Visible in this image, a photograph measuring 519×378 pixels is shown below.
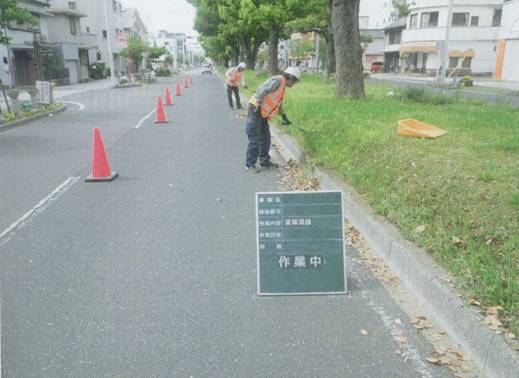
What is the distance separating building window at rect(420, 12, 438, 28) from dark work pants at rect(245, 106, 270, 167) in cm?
4487

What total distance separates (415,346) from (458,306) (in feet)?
1.23

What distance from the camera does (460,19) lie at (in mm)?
44281

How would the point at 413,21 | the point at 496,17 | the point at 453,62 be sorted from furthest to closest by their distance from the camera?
the point at 413,21 < the point at 453,62 < the point at 496,17

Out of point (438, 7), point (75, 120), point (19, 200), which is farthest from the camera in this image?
point (438, 7)

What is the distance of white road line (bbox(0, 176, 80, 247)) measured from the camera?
495 centimetres

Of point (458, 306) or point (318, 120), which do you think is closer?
point (458, 306)

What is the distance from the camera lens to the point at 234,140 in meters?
10.8

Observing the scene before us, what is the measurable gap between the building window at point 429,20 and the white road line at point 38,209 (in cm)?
4686

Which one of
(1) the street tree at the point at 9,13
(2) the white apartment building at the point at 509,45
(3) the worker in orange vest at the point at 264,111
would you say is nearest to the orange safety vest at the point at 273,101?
(3) the worker in orange vest at the point at 264,111

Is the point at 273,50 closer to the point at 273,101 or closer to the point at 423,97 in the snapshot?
the point at 423,97

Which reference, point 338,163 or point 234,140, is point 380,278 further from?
point 234,140

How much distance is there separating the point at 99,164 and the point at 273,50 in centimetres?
2049

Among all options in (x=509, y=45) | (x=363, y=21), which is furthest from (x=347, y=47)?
(x=363, y=21)

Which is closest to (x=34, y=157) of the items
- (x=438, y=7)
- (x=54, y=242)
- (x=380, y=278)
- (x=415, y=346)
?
(x=54, y=242)
